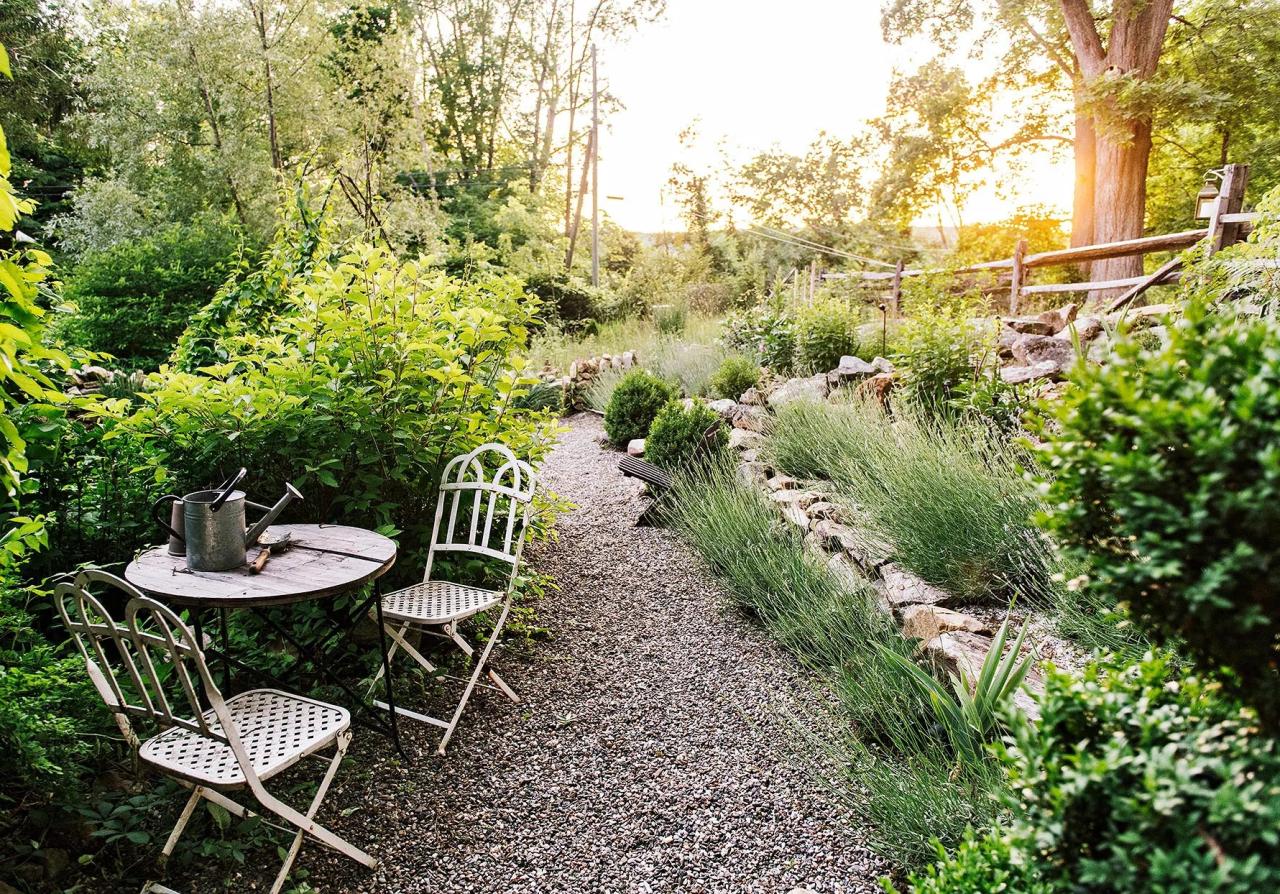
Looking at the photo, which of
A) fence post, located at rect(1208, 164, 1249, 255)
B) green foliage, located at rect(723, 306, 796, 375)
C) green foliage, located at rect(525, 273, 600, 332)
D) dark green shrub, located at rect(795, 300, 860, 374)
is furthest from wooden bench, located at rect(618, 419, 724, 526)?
green foliage, located at rect(525, 273, 600, 332)

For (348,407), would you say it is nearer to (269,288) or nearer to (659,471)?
(269,288)

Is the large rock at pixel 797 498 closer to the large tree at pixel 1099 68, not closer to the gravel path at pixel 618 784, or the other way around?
the gravel path at pixel 618 784

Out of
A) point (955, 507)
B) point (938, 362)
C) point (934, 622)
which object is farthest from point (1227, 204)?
point (934, 622)

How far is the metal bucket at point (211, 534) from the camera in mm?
2191

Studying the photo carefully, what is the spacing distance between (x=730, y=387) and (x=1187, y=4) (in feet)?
44.1

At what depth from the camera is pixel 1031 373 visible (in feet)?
15.6

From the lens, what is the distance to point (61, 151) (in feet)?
51.8

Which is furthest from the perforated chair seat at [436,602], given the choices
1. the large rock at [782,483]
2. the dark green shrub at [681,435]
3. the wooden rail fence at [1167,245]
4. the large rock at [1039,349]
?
the large rock at [1039,349]

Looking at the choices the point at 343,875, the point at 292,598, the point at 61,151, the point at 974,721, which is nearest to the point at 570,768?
the point at 343,875

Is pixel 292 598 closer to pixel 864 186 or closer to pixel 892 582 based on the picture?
pixel 892 582

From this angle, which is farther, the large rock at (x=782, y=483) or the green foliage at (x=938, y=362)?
the green foliage at (x=938, y=362)

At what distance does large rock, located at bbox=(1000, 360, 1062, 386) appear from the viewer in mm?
4680

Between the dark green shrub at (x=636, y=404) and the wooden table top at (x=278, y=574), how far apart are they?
4521 mm

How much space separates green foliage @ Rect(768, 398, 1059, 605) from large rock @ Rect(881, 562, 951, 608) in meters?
0.05
